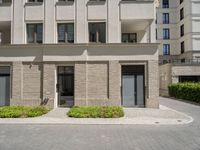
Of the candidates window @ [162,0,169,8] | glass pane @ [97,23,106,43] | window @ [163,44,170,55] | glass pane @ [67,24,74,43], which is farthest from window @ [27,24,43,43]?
window @ [162,0,169,8]

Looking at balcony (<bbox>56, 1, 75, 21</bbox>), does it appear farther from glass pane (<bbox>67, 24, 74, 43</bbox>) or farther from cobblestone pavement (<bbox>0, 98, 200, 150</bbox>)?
cobblestone pavement (<bbox>0, 98, 200, 150</bbox>)

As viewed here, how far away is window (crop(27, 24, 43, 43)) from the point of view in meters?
18.7

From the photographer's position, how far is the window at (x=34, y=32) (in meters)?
18.7

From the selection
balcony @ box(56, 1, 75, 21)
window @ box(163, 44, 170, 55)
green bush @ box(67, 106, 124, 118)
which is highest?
window @ box(163, 44, 170, 55)

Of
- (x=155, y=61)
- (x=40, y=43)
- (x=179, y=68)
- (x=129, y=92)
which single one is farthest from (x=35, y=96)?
(x=179, y=68)

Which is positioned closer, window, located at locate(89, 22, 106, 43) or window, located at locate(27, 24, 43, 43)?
window, located at locate(89, 22, 106, 43)

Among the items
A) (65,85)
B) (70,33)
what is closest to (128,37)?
(70,33)

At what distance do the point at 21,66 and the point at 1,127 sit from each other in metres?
7.81

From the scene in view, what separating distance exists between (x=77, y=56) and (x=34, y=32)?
4176mm

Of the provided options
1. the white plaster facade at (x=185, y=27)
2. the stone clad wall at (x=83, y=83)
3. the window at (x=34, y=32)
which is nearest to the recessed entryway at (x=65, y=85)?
the stone clad wall at (x=83, y=83)

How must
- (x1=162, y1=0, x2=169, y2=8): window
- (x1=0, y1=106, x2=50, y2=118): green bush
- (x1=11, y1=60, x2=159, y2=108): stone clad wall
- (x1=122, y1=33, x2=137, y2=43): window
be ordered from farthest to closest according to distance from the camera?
(x1=162, y1=0, x2=169, y2=8): window → (x1=122, y1=33, x2=137, y2=43): window → (x1=11, y1=60, x2=159, y2=108): stone clad wall → (x1=0, y1=106, x2=50, y2=118): green bush

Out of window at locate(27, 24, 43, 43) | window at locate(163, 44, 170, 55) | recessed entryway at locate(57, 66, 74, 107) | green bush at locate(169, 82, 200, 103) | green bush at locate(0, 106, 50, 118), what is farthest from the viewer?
window at locate(163, 44, 170, 55)

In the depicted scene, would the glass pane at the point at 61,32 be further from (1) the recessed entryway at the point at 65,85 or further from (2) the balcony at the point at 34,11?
(1) the recessed entryway at the point at 65,85

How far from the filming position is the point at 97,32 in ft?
60.3
